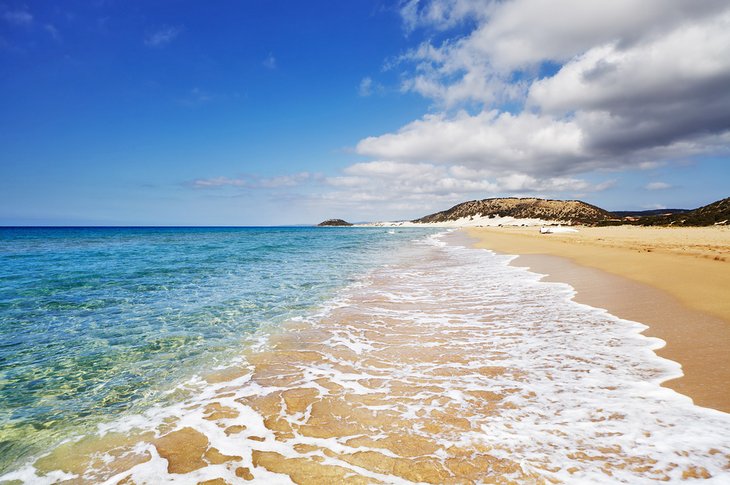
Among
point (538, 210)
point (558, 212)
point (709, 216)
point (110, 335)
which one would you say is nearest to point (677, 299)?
point (110, 335)

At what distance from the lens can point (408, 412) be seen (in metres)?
4.82

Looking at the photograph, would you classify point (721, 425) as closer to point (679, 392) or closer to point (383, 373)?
point (679, 392)

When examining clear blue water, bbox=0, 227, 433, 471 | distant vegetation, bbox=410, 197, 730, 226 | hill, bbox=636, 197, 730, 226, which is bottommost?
clear blue water, bbox=0, 227, 433, 471

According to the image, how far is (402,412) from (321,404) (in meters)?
1.25

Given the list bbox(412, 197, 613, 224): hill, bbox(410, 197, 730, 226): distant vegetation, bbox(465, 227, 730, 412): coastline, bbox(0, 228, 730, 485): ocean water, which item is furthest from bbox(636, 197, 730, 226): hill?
bbox(412, 197, 613, 224): hill

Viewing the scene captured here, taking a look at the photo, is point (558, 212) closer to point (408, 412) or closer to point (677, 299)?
point (677, 299)

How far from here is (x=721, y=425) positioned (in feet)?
13.1

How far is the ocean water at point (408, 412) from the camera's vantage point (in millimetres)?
3662

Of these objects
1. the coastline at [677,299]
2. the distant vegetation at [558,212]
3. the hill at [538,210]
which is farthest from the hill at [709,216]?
the hill at [538,210]

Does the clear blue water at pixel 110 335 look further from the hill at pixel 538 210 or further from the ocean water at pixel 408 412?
the hill at pixel 538 210

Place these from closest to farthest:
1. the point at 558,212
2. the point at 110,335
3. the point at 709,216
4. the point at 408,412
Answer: the point at 408,412 < the point at 110,335 < the point at 709,216 < the point at 558,212

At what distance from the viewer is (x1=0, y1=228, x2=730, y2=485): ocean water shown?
366cm

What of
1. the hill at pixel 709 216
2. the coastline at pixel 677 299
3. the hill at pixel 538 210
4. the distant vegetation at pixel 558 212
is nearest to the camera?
the coastline at pixel 677 299

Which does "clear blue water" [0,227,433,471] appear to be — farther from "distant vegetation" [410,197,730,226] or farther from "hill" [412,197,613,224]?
"hill" [412,197,613,224]
